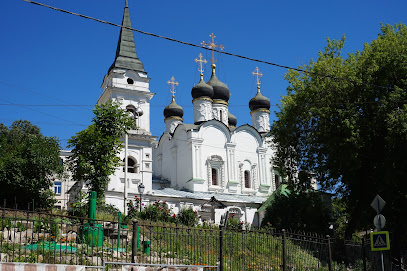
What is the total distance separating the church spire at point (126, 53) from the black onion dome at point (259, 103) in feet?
36.9

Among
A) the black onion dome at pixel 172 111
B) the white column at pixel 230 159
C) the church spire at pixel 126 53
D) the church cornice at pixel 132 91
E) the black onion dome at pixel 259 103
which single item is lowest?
the white column at pixel 230 159

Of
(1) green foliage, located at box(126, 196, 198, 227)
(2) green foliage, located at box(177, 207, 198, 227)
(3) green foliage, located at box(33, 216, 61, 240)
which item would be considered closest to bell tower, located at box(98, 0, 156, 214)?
(1) green foliage, located at box(126, 196, 198, 227)

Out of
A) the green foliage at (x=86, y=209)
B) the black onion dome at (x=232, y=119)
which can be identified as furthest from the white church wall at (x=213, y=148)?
the green foliage at (x=86, y=209)

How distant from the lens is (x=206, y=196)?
Answer: 3328 centimetres

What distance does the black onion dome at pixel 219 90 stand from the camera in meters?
39.6

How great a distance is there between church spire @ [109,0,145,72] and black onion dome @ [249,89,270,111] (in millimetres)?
11259

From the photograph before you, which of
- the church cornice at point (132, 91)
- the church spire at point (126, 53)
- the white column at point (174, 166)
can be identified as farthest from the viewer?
the white column at point (174, 166)

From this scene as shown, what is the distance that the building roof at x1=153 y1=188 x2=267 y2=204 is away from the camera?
3157 cm

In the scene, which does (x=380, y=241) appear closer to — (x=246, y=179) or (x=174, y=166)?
(x=246, y=179)

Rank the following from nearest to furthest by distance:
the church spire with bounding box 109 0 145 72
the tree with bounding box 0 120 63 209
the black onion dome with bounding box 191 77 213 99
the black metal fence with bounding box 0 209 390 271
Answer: the black metal fence with bounding box 0 209 390 271 → the tree with bounding box 0 120 63 209 → the church spire with bounding box 109 0 145 72 → the black onion dome with bounding box 191 77 213 99

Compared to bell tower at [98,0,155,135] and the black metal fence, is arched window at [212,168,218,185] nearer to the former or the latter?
bell tower at [98,0,155,135]

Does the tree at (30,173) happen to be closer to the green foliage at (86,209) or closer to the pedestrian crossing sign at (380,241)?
the green foliage at (86,209)

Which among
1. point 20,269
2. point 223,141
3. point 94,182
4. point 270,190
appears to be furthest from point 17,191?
point 270,190

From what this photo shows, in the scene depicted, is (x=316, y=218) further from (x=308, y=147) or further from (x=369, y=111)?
(x=369, y=111)
